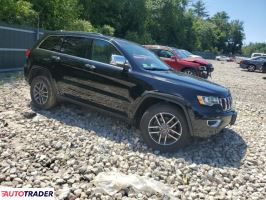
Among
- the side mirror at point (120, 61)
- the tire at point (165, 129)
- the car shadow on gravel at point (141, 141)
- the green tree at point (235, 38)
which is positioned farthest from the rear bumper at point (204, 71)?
the green tree at point (235, 38)

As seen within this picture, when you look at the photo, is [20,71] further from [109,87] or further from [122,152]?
[122,152]

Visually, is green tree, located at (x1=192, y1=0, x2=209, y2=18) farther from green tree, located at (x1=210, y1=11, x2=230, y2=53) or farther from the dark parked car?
the dark parked car

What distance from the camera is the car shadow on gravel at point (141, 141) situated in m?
5.58

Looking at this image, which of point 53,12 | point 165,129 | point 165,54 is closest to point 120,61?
point 165,129

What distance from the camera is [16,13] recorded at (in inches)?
535

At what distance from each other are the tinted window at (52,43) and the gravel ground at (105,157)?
1284mm

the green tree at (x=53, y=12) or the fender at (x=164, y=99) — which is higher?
the green tree at (x=53, y=12)

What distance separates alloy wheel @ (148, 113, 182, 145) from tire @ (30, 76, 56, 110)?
241cm

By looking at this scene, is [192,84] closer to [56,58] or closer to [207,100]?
[207,100]

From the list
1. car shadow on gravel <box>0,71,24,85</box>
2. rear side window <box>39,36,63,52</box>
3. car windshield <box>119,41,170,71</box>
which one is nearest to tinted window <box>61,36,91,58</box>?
rear side window <box>39,36,63,52</box>

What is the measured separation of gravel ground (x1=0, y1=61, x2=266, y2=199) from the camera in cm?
436

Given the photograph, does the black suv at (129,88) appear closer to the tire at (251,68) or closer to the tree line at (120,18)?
the tree line at (120,18)

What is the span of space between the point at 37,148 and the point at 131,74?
198 centimetres

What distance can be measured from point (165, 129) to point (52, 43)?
10.5 ft
